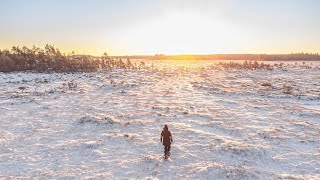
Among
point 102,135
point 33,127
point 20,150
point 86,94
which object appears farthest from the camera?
point 86,94

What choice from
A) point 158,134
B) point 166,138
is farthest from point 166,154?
point 158,134

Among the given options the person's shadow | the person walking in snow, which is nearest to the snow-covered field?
the person's shadow

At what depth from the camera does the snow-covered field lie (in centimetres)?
1145

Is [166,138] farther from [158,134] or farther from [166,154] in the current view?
[158,134]

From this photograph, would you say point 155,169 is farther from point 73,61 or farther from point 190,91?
point 73,61

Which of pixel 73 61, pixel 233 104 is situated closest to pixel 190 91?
pixel 233 104

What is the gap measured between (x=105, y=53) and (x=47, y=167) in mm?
43020

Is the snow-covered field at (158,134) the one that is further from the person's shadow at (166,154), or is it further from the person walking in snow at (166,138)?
the person walking in snow at (166,138)

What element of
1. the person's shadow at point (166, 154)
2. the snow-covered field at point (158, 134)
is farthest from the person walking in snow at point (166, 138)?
the snow-covered field at point (158, 134)

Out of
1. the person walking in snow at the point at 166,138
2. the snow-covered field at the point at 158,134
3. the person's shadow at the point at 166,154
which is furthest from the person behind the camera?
the person's shadow at the point at 166,154

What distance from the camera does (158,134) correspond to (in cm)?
1549

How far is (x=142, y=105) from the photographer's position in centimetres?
2212

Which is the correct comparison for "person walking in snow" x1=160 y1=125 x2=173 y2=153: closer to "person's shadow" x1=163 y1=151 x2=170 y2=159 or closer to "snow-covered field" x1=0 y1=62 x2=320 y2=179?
"person's shadow" x1=163 y1=151 x2=170 y2=159

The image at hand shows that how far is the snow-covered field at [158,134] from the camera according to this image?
1145 centimetres
